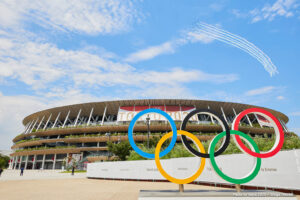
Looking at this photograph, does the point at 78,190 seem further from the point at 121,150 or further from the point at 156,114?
the point at 156,114

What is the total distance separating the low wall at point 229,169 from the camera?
31.1 ft

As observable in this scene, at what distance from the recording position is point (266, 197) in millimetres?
6750

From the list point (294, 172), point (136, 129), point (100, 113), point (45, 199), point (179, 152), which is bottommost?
point (45, 199)

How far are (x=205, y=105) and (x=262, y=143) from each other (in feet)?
109

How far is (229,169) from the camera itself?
504 inches

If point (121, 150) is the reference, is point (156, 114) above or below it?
above

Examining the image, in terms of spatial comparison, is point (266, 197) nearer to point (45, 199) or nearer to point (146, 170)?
point (45, 199)

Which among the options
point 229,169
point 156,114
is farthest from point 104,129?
point 229,169

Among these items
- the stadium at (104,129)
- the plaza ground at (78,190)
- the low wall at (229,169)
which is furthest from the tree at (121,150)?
the plaza ground at (78,190)

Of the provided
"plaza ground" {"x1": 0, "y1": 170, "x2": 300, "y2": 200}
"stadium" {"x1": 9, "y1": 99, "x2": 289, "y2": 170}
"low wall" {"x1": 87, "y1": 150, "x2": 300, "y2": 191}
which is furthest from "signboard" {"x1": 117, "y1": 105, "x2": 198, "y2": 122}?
"plaza ground" {"x1": 0, "y1": 170, "x2": 300, "y2": 200}

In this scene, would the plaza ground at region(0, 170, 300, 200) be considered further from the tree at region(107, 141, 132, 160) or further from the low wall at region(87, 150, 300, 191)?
the tree at region(107, 141, 132, 160)

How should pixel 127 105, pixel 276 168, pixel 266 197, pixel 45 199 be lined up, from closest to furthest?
pixel 266 197 < pixel 45 199 < pixel 276 168 < pixel 127 105

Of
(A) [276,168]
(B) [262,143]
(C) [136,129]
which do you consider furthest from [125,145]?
(A) [276,168]

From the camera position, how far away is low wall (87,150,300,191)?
9.47m
